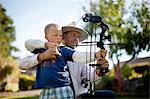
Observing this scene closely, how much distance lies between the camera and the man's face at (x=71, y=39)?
295 cm

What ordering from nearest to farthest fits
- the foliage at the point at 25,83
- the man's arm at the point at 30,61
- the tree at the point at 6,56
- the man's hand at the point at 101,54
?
the man's hand at the point at 101,54 < the man's arm at the point at 30,61 < the tree at the point at 6,56 < the foliage at the point at 25,83

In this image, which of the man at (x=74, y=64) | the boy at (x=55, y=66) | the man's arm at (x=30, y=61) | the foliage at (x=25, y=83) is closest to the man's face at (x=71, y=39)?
the man at (x=74, y=64)

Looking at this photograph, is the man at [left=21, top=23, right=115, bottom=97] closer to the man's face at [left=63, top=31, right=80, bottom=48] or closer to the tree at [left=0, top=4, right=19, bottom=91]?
the man's face at [left=63, top=31, right=80, bottom=48]

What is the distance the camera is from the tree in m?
22.7

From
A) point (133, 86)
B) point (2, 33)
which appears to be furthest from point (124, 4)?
point (2, 33)

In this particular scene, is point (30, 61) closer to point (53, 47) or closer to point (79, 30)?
point (53, 47)

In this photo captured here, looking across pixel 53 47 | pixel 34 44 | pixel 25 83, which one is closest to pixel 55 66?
pixel 53 47

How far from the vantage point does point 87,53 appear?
264 cm

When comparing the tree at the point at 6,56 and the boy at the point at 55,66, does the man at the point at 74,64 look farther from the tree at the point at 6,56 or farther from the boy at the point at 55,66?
the tree at the point at 6,56

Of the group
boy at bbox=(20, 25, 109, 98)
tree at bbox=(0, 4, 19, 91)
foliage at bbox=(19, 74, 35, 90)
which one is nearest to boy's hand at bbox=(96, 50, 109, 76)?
boy at bbox=(20, 25, 109, 98)

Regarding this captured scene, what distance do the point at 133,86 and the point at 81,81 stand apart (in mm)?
18889

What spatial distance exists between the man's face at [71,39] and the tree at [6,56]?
1905 cm

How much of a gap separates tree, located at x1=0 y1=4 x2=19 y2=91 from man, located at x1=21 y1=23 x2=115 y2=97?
18.8 metres

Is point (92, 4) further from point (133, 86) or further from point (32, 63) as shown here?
point (32, 63)
